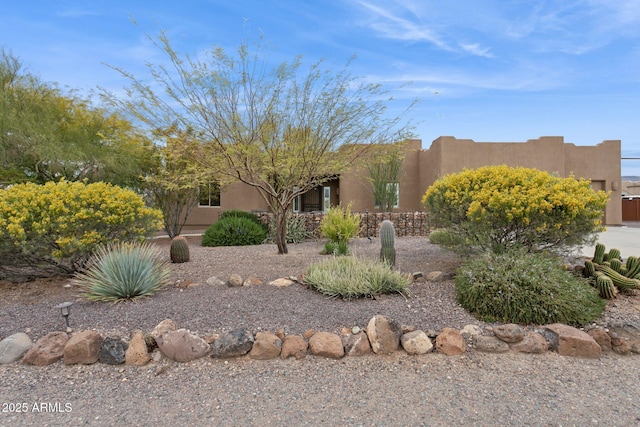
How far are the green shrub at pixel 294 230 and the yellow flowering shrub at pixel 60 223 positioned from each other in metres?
5.98

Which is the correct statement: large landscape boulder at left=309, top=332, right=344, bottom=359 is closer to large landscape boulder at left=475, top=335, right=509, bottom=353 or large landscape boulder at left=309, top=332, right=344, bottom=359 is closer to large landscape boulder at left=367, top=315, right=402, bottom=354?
large landscape boulder at left=367, top=315, right=402, bottom=354

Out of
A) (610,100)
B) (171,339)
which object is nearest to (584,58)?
(610,100)

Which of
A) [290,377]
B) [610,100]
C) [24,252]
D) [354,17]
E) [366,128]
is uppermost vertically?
[354,17]

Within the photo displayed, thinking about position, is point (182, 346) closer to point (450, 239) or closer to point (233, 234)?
point (450, 239)

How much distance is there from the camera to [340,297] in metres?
4.78

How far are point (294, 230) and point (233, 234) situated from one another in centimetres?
201

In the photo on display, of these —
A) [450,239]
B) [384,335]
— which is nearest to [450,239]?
[450,239]

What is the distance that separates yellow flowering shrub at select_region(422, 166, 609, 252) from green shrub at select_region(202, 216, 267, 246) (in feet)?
22.4

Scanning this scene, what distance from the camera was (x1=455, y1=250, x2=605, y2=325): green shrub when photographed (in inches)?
159

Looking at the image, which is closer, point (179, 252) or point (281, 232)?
point (179, 252)

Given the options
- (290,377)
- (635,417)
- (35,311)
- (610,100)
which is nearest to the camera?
(635,417)

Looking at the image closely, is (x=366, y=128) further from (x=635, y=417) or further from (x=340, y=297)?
(x=635, y=417)

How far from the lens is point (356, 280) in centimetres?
482

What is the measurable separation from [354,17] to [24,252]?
7370mm
